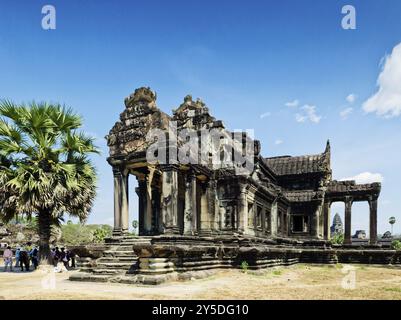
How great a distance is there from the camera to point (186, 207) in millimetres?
16562

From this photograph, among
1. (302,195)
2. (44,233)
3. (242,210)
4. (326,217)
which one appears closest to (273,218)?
(302,195)

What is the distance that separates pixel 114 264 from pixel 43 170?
601 cm

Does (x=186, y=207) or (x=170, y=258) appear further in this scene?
(x=186, y=207)

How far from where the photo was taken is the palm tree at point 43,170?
16188mm

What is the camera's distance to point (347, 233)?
2906cm

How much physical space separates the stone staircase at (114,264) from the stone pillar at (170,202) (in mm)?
1273

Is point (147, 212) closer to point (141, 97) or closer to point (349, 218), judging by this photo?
point (141, 97)

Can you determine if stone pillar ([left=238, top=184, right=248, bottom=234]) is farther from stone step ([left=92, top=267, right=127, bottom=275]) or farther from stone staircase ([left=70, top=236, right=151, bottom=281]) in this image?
stone step ([left=92, top=267, right=127, bottom=275])
